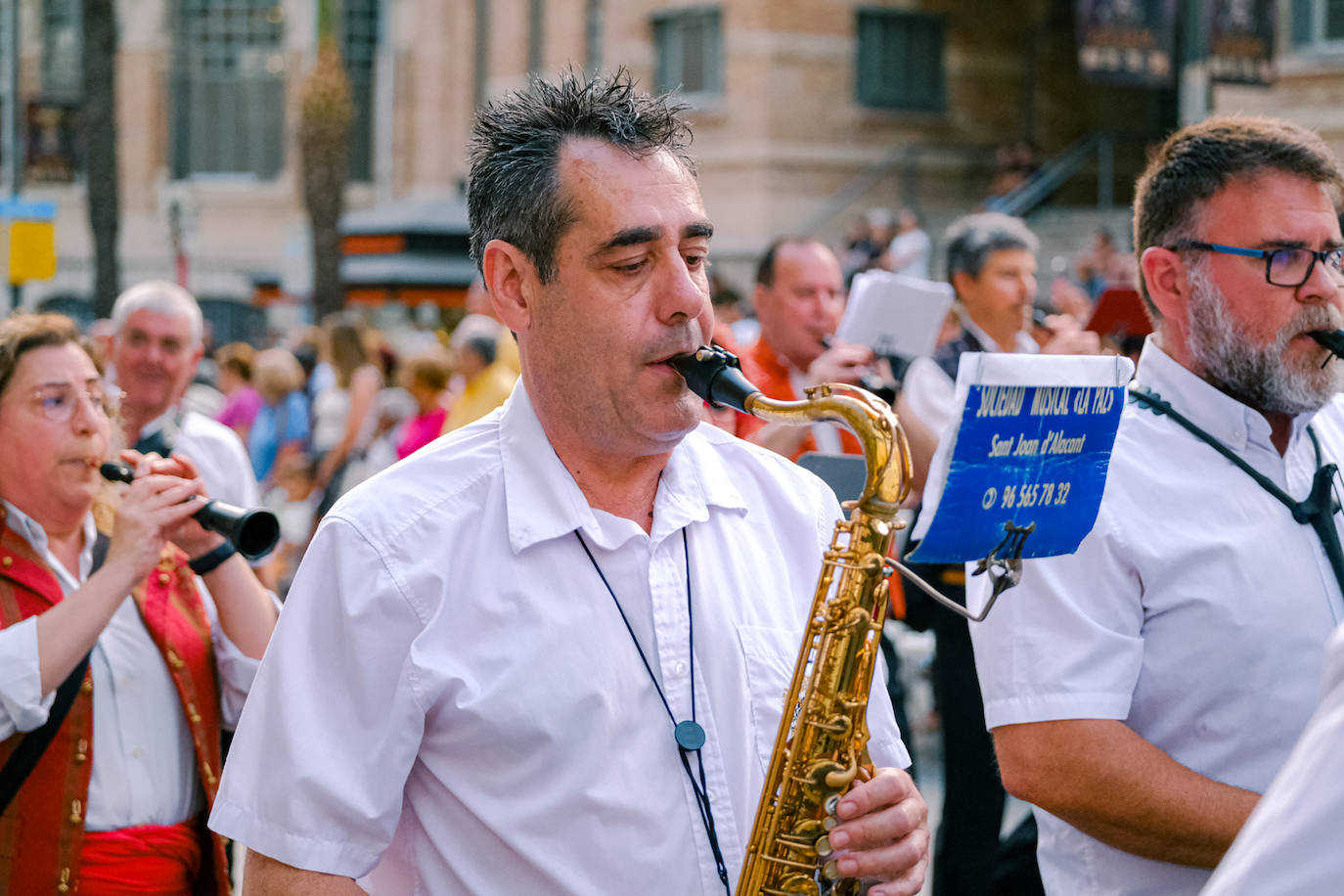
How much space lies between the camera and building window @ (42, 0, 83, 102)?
30891 mm

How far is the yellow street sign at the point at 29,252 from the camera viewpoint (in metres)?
8.86

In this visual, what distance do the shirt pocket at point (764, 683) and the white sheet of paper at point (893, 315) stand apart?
3.31 metres

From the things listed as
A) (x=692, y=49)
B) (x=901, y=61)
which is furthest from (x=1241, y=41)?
(x=692, y=49)

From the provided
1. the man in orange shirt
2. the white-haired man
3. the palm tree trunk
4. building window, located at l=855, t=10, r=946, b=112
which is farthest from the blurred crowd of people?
building window, located at l=855, t=10, r=946, b=112

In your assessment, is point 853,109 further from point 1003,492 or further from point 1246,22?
point 1003,492

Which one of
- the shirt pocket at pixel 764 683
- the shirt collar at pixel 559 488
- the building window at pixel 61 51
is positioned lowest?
the shirt pocket at pixel 764 683

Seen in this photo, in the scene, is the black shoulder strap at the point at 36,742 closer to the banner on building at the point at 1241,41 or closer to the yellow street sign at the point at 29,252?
the yellow street sign at the point at 29,252

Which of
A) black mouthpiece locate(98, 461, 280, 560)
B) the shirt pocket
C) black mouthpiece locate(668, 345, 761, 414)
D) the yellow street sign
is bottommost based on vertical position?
the shirt pocket

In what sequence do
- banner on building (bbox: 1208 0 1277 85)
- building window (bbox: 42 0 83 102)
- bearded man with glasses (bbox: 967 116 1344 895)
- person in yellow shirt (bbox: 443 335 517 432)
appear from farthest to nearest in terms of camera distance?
building window (bbox: 42 0 83 102) → banner on building (bbox: 1208 0 1277 85) → person in yellow shirt (bbox: 443 335 517 432) → bearded man with glasses (bbox: 967 116 1344 895)

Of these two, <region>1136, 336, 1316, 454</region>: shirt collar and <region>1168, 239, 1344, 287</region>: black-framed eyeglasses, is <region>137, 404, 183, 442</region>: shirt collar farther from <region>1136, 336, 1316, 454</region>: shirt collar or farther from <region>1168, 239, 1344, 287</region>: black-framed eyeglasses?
<region>1168, 239, 1344, 287</region>: black-framed eyeglasses

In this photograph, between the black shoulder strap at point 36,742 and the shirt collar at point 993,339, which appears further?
the shirt collar at point 993,339

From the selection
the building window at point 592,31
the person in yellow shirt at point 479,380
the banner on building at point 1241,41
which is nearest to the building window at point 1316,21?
the banner on building at point 1241,41

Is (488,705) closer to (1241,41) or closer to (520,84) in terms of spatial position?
(1241,41)

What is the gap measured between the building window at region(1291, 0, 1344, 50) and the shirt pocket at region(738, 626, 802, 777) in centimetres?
1691
